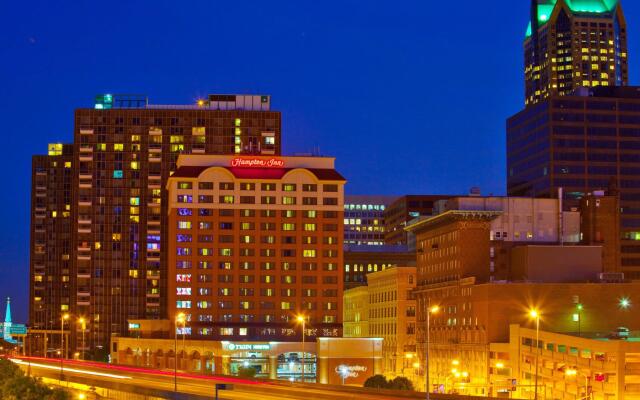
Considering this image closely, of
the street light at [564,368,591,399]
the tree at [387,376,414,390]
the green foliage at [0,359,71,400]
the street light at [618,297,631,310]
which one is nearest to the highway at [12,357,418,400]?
the green foliage at [0,359,71,400]

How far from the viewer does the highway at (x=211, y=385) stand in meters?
113

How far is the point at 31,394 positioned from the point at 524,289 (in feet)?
335

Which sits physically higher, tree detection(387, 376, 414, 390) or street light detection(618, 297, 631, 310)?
street light detection(618, 297, 631, 310)

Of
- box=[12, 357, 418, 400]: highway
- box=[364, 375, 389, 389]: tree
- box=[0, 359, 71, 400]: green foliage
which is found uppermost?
box=[0, 359, 71, 400]: green foliage

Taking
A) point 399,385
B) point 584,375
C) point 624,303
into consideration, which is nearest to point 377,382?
point 399,385

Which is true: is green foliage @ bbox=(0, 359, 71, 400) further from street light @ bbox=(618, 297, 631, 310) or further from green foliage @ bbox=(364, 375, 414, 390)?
street light @ bbox=(618, 297, 631, 310)

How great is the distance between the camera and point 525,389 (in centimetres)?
17150

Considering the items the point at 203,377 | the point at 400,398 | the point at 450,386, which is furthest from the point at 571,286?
the point at 400,398

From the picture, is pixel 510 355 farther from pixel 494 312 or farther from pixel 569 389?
pixel 569 389

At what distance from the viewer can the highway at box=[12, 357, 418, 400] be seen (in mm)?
113250

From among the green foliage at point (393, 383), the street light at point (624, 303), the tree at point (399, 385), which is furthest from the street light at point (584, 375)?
the street light at point (624, 303)

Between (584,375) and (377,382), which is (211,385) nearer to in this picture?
(377,382)

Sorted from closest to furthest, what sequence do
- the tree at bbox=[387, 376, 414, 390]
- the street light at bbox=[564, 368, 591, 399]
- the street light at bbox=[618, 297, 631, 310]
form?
the tree at bbox=[387, 376, 414, 390] < the street light at bbox=[564, 368, 591, 399] < the street light at bbox=[618, 297, 631, 310]

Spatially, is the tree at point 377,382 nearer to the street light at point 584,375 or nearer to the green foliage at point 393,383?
the green foliage at point 393,383
